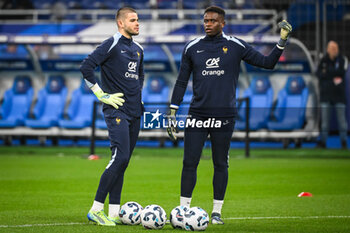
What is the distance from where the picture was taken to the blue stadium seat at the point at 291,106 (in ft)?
60.6

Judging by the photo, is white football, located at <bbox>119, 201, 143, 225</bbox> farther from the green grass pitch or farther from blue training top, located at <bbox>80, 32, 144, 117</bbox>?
blue training top, located at <bbox>80, 32, 144, 117</bbox>

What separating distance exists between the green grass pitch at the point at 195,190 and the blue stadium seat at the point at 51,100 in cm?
340

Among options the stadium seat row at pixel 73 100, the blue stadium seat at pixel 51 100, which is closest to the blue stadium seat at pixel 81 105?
the stadium seat row at pixel 73 100

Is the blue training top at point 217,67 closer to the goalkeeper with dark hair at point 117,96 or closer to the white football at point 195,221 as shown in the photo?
the goalkeeper with dark hair at point 117,96

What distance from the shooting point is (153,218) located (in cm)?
676

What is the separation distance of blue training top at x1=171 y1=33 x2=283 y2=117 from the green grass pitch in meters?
1.23

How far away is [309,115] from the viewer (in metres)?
18.2

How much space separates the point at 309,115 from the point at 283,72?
8.52ft

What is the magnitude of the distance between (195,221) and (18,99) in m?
16.1

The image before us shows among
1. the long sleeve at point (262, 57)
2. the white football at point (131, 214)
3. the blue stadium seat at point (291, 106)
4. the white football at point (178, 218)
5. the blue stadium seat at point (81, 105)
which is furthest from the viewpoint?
the blue stadium seat at point (81, 105)

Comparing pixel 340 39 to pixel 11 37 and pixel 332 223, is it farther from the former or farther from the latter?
pixel 332 223

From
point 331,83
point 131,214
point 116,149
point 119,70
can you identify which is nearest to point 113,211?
point 131,214

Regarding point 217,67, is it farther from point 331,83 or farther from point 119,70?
point 331,83

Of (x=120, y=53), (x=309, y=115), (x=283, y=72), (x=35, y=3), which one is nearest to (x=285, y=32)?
(x=120, y=53)
